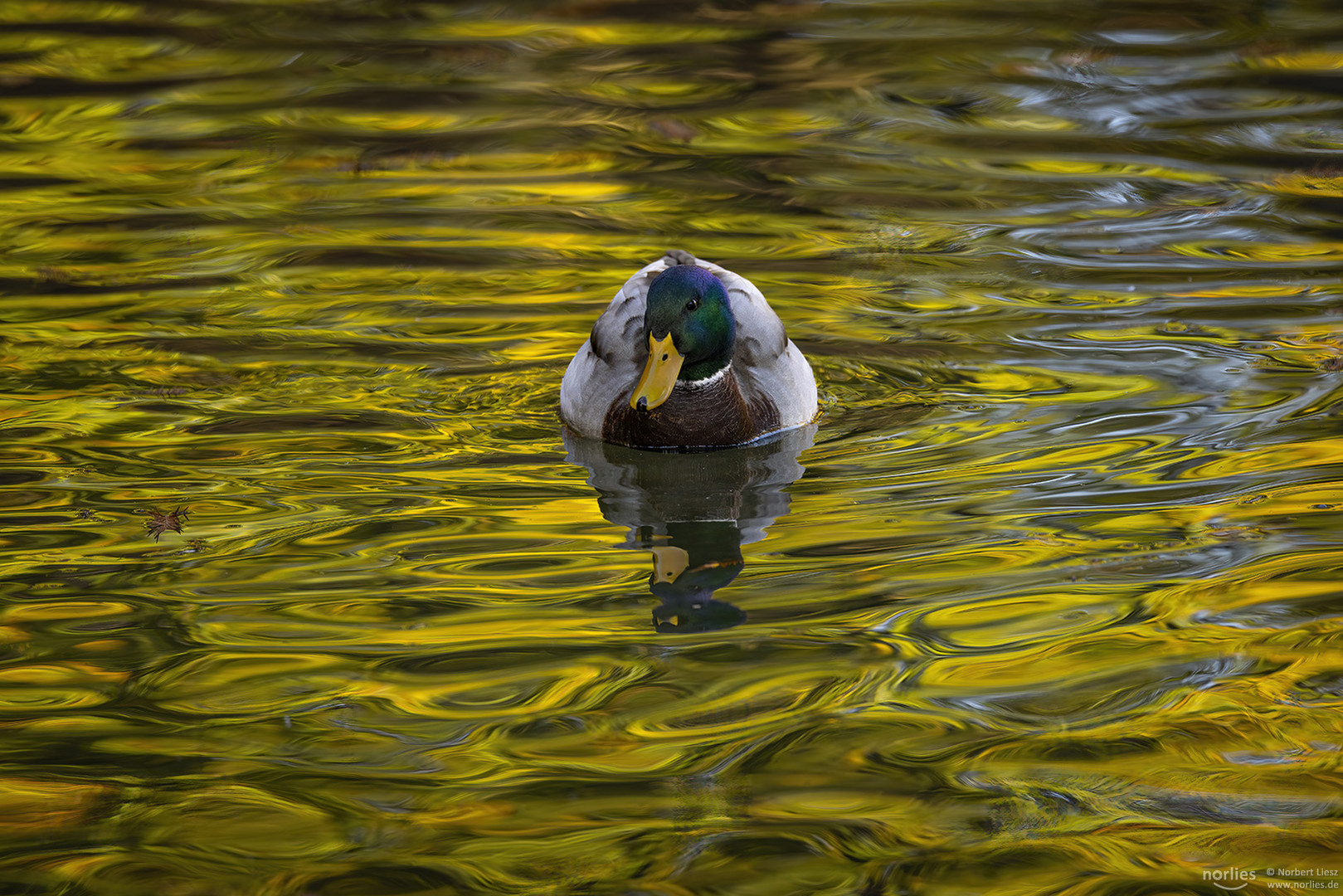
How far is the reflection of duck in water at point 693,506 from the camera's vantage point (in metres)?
5.16

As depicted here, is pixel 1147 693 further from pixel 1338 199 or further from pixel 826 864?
pixel 1338 199

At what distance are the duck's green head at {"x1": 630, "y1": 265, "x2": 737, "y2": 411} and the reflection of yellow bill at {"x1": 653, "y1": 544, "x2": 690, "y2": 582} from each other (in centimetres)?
85

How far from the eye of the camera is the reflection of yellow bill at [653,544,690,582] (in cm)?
535

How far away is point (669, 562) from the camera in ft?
18.0

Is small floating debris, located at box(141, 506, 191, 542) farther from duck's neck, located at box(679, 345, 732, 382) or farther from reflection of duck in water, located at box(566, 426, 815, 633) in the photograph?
duck's neck, located at box(679, 345, 732, 382)

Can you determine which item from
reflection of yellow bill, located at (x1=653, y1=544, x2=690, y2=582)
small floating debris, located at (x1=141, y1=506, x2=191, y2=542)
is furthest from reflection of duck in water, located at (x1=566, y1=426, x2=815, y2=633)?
small floating debris, located at (x1=141, y1=506, x2=191, y2=542)

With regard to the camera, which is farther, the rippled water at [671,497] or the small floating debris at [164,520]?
the small floating debris at [164,520]

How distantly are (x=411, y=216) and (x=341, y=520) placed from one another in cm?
412

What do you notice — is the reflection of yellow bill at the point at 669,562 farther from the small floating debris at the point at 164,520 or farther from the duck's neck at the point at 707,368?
the small floating debris at the point at 164,520

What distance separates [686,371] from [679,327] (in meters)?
0.27

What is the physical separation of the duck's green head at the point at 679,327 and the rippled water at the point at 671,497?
0.40 m

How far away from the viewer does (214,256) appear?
892cm

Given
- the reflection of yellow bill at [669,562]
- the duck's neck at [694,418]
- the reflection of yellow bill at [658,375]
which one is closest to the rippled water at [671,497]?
the reflection of yellow bill at [669,562]

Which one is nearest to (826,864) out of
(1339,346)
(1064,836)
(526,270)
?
(1064,836)
